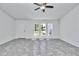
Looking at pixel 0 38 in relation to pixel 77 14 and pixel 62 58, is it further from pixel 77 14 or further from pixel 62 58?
pixel 62 58

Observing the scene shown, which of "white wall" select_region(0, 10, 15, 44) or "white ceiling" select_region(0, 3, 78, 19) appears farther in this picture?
"white wall" select_region(0, 10, 15, 44)

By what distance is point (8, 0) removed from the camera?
6.21 ft

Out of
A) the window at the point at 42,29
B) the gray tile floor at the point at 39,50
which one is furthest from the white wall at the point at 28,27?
the gray tile floor at the point at 39,50

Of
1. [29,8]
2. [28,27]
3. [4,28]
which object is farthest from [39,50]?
[28,27]

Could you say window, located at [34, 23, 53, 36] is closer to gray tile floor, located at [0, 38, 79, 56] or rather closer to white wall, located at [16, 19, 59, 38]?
white wall, located at [16, 19, 59, 38]

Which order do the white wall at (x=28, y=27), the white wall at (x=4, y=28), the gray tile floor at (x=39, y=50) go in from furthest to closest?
the white wall at (x=28, y=27) < the white wall at (x=4, y=28) < the gray tile floor at (x=39, y=50)

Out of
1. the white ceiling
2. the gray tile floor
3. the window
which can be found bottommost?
the gray tile floor

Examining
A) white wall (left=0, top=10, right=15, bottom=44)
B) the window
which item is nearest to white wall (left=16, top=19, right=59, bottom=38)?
the window

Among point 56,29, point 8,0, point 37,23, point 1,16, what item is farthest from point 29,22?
point 8,0

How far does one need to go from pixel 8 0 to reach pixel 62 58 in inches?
49.2

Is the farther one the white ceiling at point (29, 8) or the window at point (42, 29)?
the window at point (42, 29)

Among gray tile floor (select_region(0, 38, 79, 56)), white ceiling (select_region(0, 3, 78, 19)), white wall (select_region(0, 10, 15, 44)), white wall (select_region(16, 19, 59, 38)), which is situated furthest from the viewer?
white wall (select_region(16, 19, 59, 38))

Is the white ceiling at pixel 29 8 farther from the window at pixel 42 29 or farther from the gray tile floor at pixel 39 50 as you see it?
the window at pixel 42 29

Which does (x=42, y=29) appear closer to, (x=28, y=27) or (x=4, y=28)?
(x=28, y=27)
